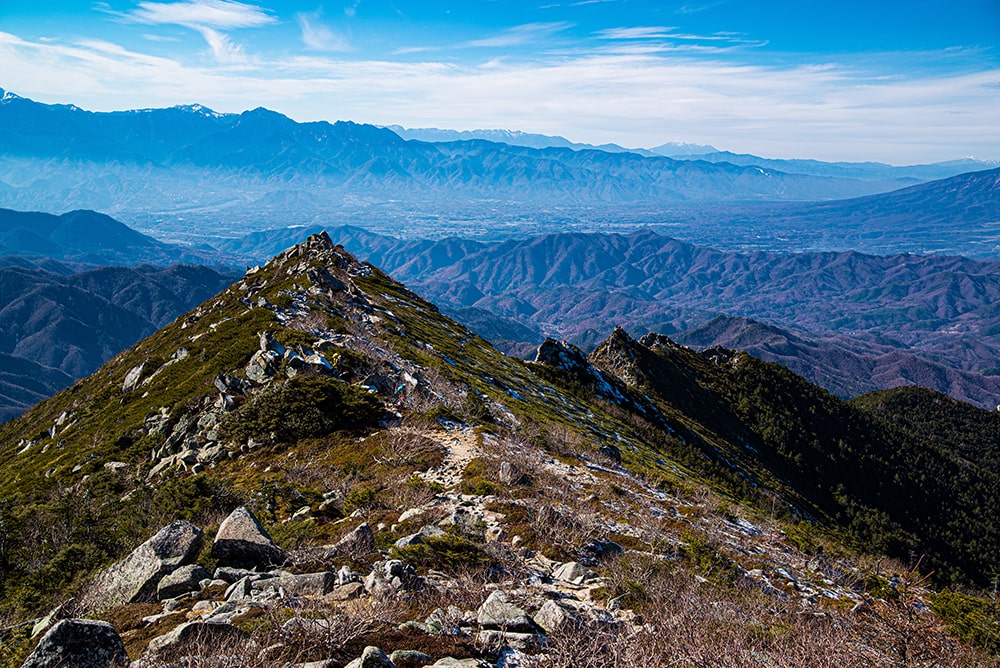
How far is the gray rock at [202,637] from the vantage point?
225 inches

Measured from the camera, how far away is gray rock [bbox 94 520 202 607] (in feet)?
26.4

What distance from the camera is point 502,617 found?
22.6 feet

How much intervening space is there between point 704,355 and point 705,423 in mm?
26455

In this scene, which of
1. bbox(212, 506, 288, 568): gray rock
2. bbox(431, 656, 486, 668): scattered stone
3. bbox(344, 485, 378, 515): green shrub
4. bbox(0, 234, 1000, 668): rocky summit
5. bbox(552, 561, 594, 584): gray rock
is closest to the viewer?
bbox(431, 656, 486, 668): scattered stone

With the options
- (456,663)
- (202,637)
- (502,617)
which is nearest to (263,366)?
(202,637)

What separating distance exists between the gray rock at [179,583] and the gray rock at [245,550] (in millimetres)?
594

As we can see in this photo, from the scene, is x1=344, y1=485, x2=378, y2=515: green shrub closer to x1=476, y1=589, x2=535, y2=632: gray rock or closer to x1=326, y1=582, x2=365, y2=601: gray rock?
x1=326, y1=582, x2=365, y2=601: gray rock

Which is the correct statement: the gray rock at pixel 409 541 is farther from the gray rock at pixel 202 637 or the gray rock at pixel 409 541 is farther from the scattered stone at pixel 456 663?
the gray rock at pixel 202 637

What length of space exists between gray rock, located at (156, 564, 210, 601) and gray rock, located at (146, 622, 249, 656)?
2.23 m

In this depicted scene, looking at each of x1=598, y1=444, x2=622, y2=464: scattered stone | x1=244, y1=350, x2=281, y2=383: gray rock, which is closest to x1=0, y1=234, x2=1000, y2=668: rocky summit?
x1=244, y1=350, x2=281, y2=383: gray rock

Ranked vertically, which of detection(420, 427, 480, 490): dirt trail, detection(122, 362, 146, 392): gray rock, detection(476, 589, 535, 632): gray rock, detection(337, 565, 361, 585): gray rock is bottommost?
detection(122, 362, 146, 392): gray rock

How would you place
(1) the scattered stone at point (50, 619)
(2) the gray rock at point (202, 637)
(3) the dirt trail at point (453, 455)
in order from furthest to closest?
1. (3) the dirt trail at point (453, 455)
2. (1) the scattered stone at point (50, 619)
3. (2) the gray rock at point (202, 637)

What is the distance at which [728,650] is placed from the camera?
614 centimetres

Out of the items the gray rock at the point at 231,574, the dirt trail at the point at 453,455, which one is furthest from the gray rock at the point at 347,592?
the dirt trail at the point at 453,455
